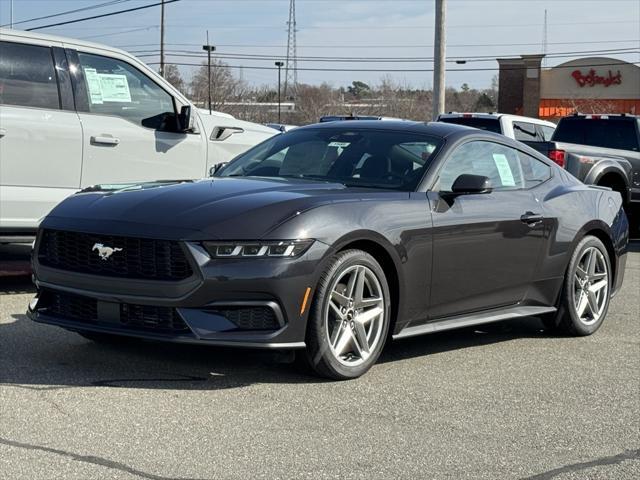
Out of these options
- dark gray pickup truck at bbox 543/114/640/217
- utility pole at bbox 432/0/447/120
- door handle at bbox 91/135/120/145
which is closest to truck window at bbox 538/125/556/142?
dark gray pickup truck at bbox 543/114/640/217

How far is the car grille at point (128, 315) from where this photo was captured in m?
5.56

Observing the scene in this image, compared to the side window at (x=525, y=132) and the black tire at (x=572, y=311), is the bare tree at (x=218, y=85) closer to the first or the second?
the side window at (x=525, y=132)

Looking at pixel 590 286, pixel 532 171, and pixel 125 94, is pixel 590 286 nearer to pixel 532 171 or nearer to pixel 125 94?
pixel 532 171

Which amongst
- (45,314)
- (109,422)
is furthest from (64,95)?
(109,422)

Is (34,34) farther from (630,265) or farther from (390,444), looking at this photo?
(630,265)

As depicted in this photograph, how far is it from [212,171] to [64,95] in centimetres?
209

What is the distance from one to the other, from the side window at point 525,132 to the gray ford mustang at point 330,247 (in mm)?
8562

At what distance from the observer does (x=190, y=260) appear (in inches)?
216

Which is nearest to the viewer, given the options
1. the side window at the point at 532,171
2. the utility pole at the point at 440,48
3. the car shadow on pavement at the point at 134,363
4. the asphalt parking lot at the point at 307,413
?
the asphalt parking lot at the point at 307,413

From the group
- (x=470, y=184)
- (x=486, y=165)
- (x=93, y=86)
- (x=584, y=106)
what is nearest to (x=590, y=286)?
(x=486, y=165)

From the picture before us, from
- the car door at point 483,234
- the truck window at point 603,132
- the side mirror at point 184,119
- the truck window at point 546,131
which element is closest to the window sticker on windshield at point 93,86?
the side mirror at point 184,119

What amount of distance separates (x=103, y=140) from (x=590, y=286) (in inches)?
169

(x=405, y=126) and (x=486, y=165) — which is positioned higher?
(x=405, y=126)

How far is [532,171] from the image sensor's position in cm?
765
